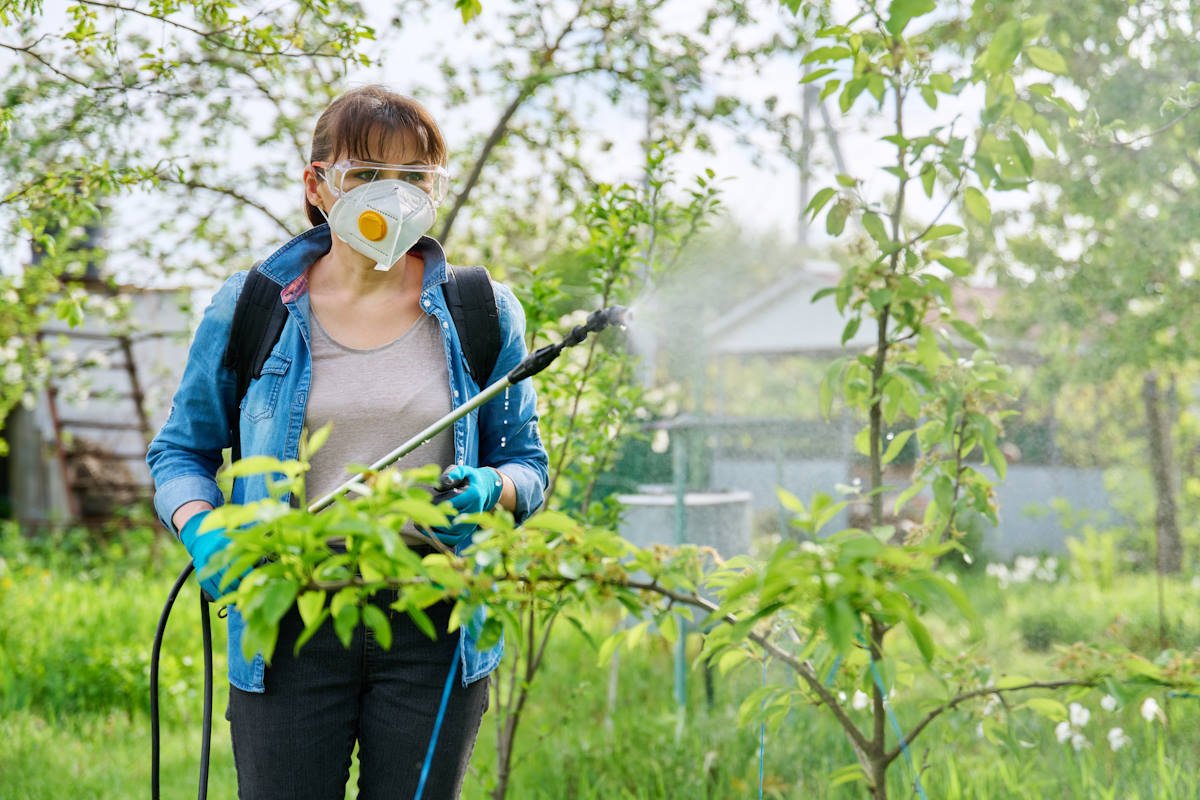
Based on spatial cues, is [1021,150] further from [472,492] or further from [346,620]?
[346,620]

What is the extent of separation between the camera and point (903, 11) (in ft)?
4.95

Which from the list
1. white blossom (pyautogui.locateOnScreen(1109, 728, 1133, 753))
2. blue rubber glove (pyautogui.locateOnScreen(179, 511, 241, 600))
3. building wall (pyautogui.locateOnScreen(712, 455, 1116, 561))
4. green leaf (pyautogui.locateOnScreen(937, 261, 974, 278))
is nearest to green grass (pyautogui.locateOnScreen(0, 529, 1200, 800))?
white blossom (pyautogui.locateOnScreen(1109, 728, 1133, 753))

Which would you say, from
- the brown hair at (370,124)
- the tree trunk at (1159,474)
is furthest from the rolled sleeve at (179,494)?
the tree trunk at (1159,474)

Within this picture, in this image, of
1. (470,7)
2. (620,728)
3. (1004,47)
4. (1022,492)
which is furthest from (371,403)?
(1022,492)

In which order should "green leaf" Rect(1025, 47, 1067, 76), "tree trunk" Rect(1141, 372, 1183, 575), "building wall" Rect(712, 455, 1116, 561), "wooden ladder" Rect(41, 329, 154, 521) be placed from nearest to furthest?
"green leaf" Rect(1025, 47, 1067, 76)
"tree trunk" Rect(1141, 372, 1183, 575)
"wooden ladder" Rect(41, 329, 154, 521)
"building wall" Rect(712, 455, 1116, 561)

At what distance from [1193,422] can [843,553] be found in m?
7.95

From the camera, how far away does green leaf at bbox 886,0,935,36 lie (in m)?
1.50

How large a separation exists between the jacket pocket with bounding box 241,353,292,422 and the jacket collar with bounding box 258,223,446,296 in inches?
4.7

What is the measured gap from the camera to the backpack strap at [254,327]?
66.2 inches

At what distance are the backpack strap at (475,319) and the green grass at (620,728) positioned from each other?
2.72ft

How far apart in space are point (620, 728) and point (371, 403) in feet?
7.42

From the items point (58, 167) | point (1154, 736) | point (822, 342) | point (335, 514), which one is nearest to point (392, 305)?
point (335, 514)

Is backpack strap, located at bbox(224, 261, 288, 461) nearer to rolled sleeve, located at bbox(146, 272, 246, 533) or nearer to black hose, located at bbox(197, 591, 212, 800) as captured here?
rolled sleeve, located at bbox(146, 272, 246, 533)

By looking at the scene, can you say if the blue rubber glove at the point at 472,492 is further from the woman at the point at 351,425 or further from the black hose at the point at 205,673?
the black hose at the point at 205,673
